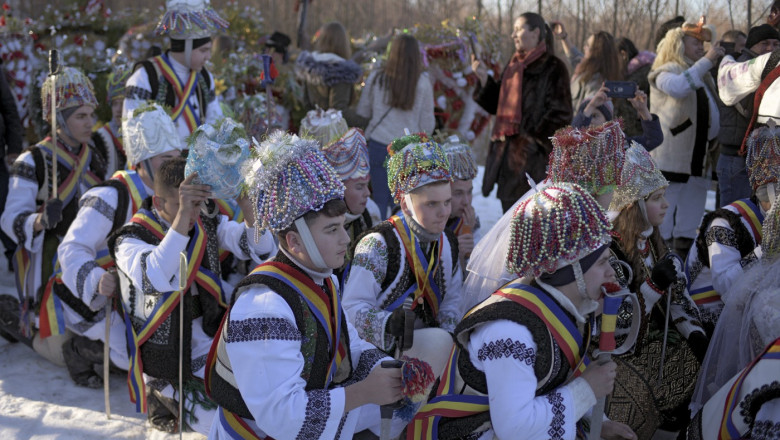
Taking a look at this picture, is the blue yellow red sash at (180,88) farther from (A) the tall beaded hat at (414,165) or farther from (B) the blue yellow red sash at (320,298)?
(B) the blue yellow red sash at (320,298)

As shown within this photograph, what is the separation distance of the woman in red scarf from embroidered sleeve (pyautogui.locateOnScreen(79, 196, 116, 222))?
2.88m

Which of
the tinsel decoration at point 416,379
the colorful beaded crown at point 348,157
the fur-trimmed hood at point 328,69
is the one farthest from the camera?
the fur-trimmed hood at point 328,69

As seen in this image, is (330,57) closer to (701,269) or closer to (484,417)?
(701,269)

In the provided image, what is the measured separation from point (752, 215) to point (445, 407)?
2.32 metres

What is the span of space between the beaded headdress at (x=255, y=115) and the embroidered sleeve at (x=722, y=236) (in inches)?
154

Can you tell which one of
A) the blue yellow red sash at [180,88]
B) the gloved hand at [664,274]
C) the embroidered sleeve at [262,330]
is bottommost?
the gloved hand at [664,274]

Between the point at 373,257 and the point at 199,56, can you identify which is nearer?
the point at 373,257

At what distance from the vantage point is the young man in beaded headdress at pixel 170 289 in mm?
3686

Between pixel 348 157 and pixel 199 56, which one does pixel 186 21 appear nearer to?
pixel 199 56

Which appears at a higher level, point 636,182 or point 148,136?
point 148,136

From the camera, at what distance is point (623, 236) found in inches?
156

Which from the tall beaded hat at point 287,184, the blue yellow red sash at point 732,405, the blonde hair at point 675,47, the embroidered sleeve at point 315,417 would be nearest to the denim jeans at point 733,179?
the blonde hair at point 675,47

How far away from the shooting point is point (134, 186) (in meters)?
4.44

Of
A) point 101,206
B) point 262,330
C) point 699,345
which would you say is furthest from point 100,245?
point 699,345
